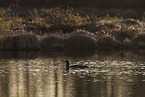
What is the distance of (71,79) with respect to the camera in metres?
20.1

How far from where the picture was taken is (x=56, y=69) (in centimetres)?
2445

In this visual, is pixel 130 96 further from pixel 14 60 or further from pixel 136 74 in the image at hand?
pixel 14 60

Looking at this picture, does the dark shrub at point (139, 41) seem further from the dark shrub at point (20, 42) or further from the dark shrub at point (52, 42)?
the dark shrub at point (20, 42)

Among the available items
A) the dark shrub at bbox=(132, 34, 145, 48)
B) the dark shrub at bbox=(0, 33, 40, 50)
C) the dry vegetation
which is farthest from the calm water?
the dark shrub at bbox=(132, 34, 145, 48)

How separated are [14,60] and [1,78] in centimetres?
926

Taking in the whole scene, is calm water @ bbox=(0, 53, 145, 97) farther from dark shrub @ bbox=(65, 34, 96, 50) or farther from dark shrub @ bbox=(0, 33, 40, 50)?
dark shrub @ bbox=(65, 34, 96, 50)

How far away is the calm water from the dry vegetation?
11.7 m

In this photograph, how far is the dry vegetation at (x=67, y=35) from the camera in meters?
40.7

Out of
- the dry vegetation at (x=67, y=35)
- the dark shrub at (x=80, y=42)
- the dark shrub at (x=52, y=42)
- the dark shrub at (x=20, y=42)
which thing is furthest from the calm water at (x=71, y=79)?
the dark shrub at (x=80, y=42)

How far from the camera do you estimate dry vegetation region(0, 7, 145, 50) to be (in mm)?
40656

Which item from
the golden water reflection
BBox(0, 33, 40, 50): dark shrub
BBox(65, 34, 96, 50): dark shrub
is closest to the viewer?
the golden water reflection

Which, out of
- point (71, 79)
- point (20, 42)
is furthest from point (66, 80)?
point (20, 42)

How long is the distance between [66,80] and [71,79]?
1.45 feet

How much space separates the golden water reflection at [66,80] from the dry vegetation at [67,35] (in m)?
12.9
